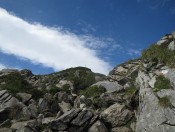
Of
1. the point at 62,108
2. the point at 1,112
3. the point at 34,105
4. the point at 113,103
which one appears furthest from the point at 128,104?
the point at 1,112

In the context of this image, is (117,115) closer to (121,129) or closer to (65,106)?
(121,129)

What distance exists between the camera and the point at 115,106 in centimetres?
2705

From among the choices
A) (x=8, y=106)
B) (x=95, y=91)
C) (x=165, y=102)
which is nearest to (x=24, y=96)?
(x=8, y=106)

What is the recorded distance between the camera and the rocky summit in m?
21.6

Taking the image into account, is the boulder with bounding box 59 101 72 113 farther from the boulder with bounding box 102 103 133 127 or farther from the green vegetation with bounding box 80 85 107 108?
the boulder with bounding box 102 103 133 127

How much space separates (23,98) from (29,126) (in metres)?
10.1

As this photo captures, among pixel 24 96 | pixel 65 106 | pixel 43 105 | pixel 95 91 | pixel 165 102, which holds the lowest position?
pixel 165 102

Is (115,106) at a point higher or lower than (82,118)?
higher

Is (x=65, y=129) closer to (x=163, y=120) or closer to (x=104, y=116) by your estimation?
(x=104, y=116)

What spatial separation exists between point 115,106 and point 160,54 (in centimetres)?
676

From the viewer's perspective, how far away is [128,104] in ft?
88.9

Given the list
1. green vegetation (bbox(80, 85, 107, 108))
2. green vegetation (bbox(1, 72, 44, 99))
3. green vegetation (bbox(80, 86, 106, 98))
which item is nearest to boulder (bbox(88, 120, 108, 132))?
green vegetation (bbox(80, 85, 107, 108))

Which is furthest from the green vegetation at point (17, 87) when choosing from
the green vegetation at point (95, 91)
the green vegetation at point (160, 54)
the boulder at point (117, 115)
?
the green vegetation at point (160, 54)

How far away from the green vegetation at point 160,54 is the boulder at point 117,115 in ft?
18.7
